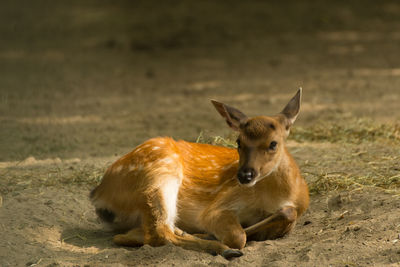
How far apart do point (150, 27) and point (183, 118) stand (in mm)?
6674

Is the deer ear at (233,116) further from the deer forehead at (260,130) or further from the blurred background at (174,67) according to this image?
the blurred background at (174,67)

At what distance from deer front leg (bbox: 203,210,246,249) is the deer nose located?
50cm

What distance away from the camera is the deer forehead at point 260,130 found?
4.93m

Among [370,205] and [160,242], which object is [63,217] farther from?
[370,205]

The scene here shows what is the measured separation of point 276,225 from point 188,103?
5.45 m

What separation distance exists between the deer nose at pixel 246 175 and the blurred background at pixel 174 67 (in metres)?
3.31

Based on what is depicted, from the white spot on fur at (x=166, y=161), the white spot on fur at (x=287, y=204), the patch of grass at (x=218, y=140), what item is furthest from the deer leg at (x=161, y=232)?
the patch of grass at (x=218, y=140)

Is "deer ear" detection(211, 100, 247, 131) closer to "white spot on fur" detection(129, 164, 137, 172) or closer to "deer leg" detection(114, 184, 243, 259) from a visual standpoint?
"deer leg" detection(114, 184, 243, 259)

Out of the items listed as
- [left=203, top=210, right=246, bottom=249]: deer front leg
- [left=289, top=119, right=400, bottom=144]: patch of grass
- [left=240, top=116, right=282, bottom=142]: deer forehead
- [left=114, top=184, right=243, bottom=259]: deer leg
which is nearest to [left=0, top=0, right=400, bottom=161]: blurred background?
A: [left=289, top=119, right=400, bottom=144]: patch of grass

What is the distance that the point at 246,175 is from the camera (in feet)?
15.6

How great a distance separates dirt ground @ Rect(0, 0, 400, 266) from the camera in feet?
16.8

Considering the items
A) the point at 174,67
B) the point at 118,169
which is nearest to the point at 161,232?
the point at 118,169

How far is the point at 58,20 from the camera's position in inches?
661

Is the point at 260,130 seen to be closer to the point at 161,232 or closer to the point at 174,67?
the point at 161,232
